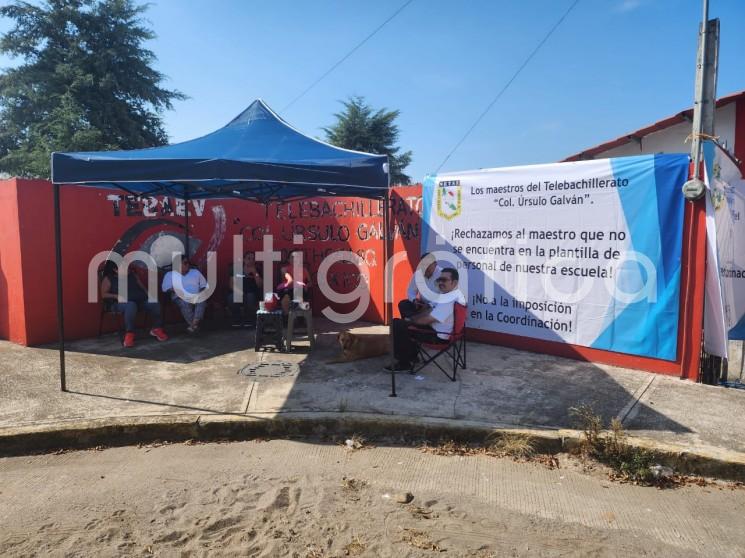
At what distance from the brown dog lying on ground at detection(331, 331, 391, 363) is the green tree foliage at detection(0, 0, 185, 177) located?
25.5 meters

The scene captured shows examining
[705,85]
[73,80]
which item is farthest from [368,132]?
[705,85]

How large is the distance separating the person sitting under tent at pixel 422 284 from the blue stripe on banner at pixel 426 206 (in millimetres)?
160

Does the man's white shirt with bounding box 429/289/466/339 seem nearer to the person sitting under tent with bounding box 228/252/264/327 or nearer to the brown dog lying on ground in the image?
the brown dog lying on ground

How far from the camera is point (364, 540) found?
9.31ft

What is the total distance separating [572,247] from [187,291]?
553 centimetres

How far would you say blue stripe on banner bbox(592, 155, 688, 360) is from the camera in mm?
5137

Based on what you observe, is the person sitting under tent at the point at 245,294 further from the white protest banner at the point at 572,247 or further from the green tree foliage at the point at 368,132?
the green tree foliage at the point at 368,132

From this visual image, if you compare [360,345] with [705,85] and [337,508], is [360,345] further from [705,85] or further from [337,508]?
[705,85]

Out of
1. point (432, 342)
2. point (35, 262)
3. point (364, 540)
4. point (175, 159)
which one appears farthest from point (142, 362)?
point (364, 540)

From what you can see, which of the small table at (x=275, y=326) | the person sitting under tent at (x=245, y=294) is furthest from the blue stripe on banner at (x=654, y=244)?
the person sitting under tent at (x=245, y=294)

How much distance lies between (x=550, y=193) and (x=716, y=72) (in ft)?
6.41

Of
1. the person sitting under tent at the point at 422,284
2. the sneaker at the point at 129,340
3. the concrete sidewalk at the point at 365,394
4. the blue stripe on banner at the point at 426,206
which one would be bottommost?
the concrete sidewalk at the point at 365,394

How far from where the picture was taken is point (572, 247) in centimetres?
583

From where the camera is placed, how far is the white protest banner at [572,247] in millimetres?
5242
